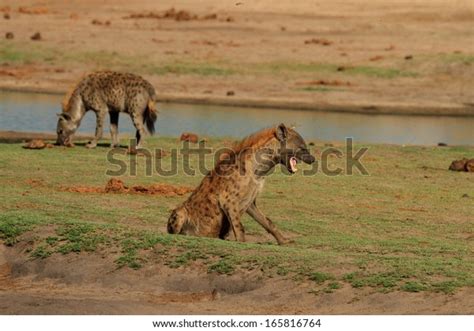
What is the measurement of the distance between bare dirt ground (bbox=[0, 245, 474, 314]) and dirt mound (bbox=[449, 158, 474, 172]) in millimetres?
7913

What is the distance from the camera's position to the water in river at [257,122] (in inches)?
888

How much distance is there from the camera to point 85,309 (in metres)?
8.45

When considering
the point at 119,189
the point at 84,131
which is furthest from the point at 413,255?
the point at 84,131

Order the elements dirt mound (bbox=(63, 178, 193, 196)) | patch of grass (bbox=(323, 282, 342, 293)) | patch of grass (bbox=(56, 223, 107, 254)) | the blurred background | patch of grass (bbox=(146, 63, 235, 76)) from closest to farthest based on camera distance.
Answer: patch of grass (bbox=(323, 282, 342, 293))
patch of grass (bbox=(56, 223, 107, 254))
dirt mound (bbox=(63, 178, 193, 196))
the blurred background
patch of grass (bbox=(146, 63, 235, 76))

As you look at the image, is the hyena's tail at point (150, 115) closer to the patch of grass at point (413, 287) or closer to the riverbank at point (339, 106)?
the riverbank at point (339, 106)

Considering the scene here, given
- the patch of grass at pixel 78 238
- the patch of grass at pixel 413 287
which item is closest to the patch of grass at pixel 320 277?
the patch of grass at pixel 413 287

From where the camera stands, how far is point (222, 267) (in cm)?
977

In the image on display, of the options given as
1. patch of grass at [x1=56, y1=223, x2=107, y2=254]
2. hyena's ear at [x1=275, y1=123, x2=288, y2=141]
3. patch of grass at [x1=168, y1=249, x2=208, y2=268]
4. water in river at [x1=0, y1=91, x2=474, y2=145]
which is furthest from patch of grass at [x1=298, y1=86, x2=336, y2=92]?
patch of grass at [x1=168, y1=249, x2=208, y2=268]

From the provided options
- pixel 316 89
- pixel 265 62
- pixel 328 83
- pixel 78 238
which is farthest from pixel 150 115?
pixel 265 62

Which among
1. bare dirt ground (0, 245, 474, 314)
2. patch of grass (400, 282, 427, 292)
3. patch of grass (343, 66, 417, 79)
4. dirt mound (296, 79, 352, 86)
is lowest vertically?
bare dirt ground (0, 245, 474, 314)

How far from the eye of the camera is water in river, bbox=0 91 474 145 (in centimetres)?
2255

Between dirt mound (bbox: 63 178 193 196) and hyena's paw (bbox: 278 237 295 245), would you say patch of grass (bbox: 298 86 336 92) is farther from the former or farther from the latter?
hyena's paw (bbox: 278 237 295 245)

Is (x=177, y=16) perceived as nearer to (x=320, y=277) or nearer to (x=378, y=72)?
(x=378, y=72)
